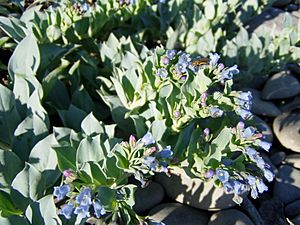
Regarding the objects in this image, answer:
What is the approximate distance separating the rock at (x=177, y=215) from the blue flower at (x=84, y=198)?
0.56 metres

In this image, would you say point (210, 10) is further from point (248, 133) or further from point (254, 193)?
point (254, 193)

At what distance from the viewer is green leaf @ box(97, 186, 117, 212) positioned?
149cm

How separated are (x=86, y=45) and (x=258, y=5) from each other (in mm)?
1222

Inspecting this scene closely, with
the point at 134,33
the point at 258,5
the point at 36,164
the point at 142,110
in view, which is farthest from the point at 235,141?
the point at 258,5

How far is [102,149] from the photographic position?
165 cm

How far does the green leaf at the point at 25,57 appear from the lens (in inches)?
75.8

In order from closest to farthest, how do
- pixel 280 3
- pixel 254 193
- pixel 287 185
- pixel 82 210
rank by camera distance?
pixel 82 210, pixel 254 193, pixel 287 185, pixel 280 3

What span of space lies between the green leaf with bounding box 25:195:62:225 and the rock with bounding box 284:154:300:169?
1.30 metres

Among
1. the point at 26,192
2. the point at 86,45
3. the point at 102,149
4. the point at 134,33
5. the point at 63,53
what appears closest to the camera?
the point at 26,192

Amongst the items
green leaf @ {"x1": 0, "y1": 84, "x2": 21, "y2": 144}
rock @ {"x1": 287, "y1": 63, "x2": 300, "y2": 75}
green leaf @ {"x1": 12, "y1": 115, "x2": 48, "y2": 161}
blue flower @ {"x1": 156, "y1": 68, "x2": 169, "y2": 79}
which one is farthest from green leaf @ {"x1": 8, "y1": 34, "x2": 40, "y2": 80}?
rock @ {"x1": 287, "y1": 63, "x2": 300, "y2": 75}

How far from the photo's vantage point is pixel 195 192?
197 centimetres

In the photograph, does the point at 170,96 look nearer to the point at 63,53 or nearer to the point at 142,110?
the point at 142,110

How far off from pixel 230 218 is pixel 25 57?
109 cm

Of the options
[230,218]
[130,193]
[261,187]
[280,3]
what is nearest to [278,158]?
[230,218]
